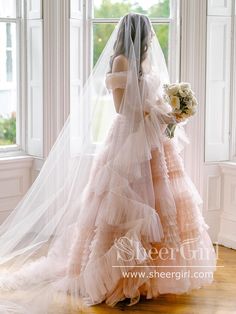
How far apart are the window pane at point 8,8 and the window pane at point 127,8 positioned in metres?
0.73

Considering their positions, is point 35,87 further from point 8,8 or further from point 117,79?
point 117,79

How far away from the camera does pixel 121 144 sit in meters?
3.74

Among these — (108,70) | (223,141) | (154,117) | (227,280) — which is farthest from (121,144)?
(223,141)

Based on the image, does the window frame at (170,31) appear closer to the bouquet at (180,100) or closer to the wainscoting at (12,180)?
the wainscoting at (12,180)

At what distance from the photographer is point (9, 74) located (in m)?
5.26

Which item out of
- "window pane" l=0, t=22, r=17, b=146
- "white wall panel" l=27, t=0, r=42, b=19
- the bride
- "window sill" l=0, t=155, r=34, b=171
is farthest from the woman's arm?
"window pane" l=0, t=22, r=17, b=146

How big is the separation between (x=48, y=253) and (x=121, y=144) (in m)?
0.91

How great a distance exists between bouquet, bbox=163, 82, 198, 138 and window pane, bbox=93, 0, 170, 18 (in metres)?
1.43

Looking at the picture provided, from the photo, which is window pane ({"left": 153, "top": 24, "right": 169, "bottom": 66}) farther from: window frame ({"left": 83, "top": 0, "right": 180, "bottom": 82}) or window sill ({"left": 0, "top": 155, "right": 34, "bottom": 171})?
window sill ({"left": 0, "top": 155, "right": 34, "bottom": 171})

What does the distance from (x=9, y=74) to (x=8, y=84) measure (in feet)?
0.29

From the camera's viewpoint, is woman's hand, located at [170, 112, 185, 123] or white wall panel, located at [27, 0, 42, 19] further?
white wall panel, located at [27, 0, 42, 19]

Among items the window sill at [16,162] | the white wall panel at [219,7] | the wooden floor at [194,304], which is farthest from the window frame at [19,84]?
the wooden floor at [194,304]

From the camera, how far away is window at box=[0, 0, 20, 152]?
518cm

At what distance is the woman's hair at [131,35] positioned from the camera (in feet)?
12.3
